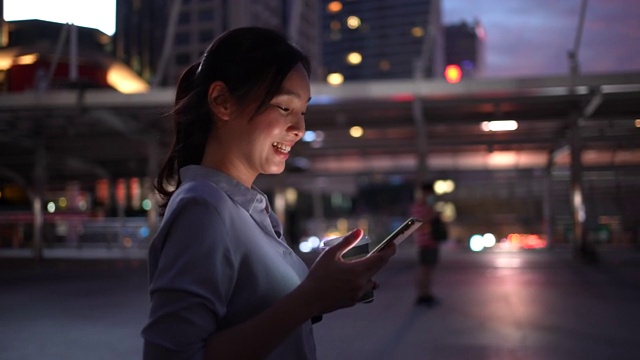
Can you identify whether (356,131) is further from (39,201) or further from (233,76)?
(233,76)

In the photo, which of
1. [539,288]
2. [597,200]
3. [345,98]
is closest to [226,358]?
[539,288]

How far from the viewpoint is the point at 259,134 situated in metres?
1.16

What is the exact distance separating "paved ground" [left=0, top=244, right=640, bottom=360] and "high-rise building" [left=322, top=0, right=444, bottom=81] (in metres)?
12.0

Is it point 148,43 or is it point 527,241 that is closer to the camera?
point 527,241

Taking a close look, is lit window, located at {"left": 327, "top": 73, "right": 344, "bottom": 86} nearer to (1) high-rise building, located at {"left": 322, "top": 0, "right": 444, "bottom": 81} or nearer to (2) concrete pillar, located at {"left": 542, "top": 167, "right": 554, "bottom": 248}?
(1) high-rise building, located at {"left": 322, "top": 0, "right": 444, "bottom": 81}

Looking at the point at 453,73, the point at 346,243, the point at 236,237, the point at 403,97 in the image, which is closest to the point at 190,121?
the point at 236,237

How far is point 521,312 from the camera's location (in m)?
7.46

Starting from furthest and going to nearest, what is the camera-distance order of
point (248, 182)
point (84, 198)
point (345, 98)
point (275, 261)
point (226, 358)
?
1. point (84, 198)
2. point (345, 98)
3. point (248, 182)
4. point (275, 261)
5. point (226, 358)

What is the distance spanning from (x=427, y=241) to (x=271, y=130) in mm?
7530

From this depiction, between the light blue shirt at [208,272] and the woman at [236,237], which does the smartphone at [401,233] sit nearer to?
the woman at [236,237]

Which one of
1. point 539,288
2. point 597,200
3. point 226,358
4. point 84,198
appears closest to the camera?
point 226,358

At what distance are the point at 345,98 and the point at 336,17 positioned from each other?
15.0 meters

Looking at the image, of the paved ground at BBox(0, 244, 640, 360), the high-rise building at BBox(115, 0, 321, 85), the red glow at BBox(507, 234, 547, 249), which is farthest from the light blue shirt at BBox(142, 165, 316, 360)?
the red glow at BBox(507, 234, 547, 249)

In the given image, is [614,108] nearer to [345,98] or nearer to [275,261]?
[345,98]
